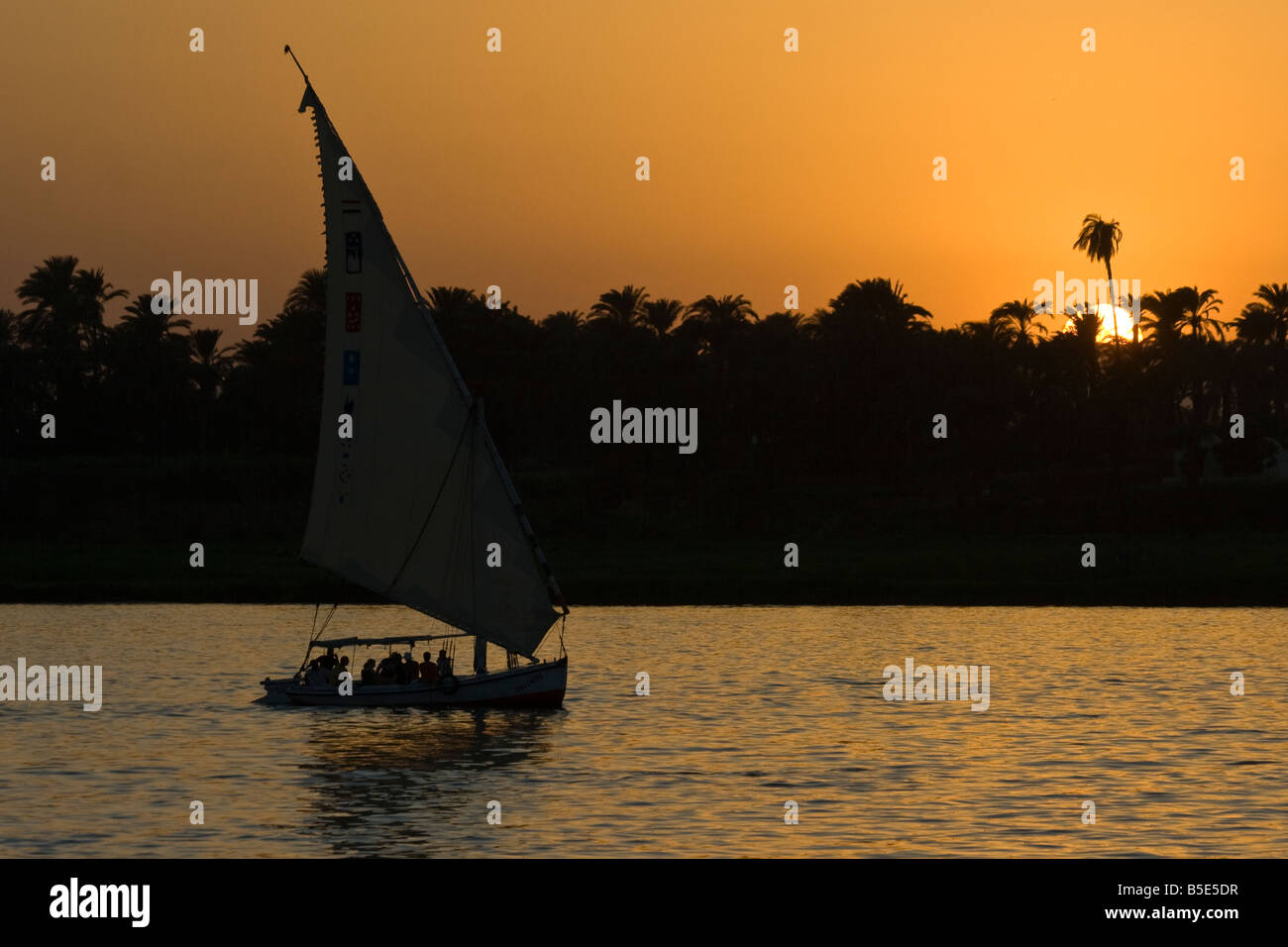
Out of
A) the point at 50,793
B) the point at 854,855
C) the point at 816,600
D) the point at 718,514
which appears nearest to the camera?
the point at 854,855

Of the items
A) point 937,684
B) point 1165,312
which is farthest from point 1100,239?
point 937,684

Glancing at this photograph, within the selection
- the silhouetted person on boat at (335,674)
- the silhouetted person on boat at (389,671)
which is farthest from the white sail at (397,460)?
the silhouetted person on boat at (335,674)

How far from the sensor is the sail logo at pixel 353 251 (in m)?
45.9

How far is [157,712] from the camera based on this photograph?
50.9 meters

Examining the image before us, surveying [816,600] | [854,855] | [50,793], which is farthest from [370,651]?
[854,855]

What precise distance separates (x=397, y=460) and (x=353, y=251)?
18.6ft

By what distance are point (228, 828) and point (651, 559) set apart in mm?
72928

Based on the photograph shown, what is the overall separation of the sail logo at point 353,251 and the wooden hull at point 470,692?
451 inches

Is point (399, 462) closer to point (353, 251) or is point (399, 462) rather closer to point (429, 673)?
point (353, 251)

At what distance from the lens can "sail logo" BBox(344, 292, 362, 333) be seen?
4609cm

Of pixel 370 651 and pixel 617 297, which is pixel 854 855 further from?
pixel 617 297

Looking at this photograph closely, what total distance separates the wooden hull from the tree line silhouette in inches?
3021

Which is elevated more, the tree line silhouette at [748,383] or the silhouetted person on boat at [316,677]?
the tree line silhouette at [748,383]
